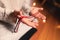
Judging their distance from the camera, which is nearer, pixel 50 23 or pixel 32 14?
pixel 32 14

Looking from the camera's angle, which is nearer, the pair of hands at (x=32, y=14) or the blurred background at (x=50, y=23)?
the pair of hands at (x=32, y=14)

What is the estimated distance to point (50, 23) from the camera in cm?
199

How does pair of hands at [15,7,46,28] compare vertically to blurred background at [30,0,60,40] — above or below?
above

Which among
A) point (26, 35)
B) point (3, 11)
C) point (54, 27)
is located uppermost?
point (3, 11)

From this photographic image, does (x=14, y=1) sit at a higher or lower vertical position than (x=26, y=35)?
higher

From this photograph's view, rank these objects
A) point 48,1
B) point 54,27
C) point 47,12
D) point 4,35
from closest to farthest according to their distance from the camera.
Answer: point 4,35 → point 54,27 → point 47,12 → point 48,1

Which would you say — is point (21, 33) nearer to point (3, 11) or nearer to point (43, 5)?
point (3, 11)

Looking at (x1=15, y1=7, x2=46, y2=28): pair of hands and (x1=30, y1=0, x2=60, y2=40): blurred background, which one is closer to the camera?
(x1=15, y1=7, x2=46, y2=28): pair of hands

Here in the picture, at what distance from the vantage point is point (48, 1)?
2602mm

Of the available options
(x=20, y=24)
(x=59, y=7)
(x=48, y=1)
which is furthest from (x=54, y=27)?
(x=20, y=24)

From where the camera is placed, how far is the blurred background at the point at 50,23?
5.47 feet

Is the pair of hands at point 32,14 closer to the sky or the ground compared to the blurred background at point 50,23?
closer to the sky

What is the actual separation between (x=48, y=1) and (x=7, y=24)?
6.80 feet

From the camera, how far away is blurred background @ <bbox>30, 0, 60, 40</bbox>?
1667 millimetres
